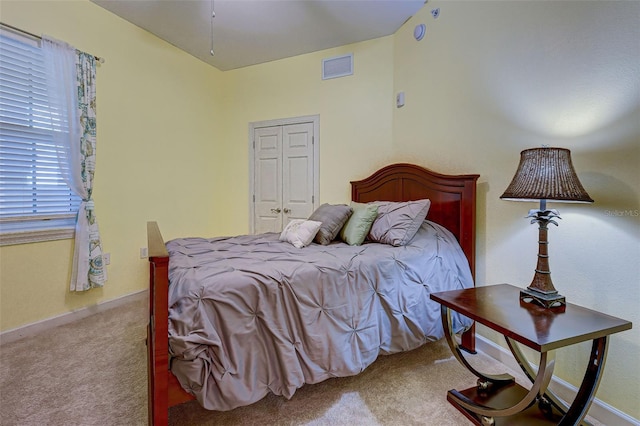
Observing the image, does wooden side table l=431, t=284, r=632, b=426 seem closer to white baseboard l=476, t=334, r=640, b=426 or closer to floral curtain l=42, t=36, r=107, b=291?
white baseboard l=476, t=334, r=640, b=426

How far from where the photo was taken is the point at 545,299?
1439 mm

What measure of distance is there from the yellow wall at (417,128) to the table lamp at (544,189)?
0.29m

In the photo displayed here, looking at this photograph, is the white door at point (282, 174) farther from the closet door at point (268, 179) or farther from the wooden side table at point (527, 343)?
the wooden side table at point (527, 343)

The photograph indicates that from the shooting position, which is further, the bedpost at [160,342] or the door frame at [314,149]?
the door frame at [314,149]

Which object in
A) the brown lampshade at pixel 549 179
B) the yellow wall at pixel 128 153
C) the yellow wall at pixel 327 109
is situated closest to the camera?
the brown lampshade at pixel 549 179

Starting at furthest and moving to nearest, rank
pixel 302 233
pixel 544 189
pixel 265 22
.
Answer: pixel 265 22 → pixel 302 233 → pixel 544 189

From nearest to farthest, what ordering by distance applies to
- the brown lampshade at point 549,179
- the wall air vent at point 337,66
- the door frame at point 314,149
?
the brown lampshade at point 549,179, the wall air vent at point 337,66, the door frame at point 314,149

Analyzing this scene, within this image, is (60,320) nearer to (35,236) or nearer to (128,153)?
(35,236)

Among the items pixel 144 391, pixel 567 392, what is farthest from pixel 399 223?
pixel 144 391

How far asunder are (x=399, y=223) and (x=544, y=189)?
3.10ft

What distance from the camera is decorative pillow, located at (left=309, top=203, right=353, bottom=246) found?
7.75 feet

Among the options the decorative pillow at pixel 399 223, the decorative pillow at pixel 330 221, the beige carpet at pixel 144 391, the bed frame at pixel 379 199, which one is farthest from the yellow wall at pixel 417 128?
the decorative pillow at pixel 330 221

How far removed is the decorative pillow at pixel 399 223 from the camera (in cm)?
215

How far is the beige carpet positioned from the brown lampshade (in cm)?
113
